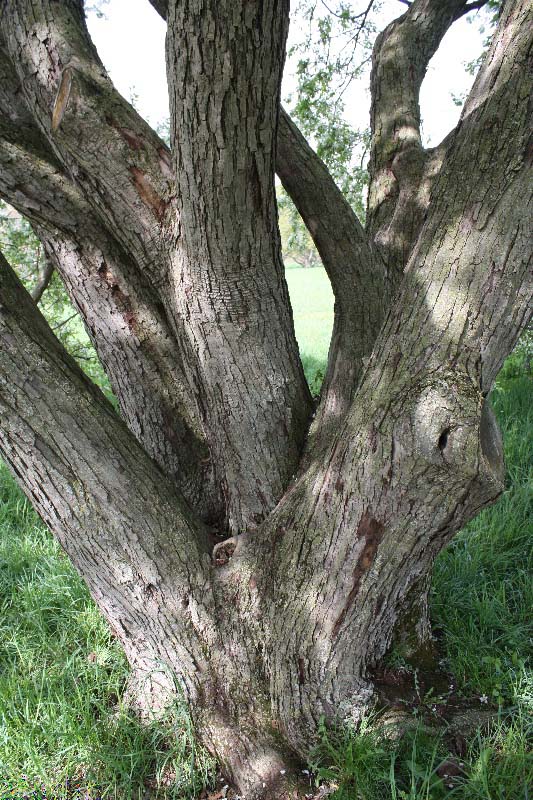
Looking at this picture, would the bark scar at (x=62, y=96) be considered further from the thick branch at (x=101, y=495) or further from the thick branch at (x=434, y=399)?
the thick branch at (x=434, y=399)

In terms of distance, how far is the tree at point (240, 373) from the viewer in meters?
1.64

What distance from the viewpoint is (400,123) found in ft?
9.55

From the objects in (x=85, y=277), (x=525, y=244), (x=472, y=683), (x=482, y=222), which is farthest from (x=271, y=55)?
(x=472, y=683)

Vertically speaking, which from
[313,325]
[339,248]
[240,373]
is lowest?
[240,373]

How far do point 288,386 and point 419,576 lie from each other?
85cm

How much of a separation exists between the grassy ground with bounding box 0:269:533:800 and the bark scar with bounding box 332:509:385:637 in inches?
20.4

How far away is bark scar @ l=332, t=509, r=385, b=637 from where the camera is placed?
1.80 metres

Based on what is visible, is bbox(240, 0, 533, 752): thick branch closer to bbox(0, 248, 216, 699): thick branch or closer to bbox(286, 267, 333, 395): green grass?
bbox(0, 248, 216, 699): thick branch

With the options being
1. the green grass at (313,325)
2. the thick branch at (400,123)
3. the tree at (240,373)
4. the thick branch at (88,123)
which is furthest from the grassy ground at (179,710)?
the green grass at (313,325)

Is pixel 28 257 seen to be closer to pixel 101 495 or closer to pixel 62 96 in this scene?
pixel 62 96

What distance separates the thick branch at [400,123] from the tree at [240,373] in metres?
0.36

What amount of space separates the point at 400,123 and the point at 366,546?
2212 millimetres

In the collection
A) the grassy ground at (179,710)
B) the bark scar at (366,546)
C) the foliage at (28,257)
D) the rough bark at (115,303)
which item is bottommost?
the grassy ground at (179,710)

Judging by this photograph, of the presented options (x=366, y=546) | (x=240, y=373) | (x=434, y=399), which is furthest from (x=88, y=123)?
(x=366, y=546)
